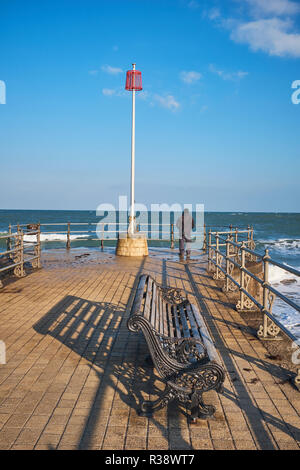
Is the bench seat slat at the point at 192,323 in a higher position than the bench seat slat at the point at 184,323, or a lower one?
higher

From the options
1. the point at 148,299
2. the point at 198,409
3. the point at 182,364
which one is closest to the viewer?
the point at 198,409

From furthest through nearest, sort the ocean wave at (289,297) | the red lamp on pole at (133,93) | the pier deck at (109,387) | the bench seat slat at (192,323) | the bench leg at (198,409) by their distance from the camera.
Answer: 1. the red lamp on pole at (133,93)
2. the ocean wave at (289,297)
3. the bench seat slat at (192,323)
4. the bench leg at (198,409)
5. the pier deck at (109,387)

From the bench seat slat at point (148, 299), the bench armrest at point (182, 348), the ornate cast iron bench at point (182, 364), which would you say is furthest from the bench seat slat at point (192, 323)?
the bench seat slat at point (148, 299)

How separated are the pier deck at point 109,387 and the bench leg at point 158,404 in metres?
0.06

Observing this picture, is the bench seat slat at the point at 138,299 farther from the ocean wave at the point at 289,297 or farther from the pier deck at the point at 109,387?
the ocean wave at the point at 289,297

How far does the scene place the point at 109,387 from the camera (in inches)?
148

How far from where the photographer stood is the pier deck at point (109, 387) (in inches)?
114

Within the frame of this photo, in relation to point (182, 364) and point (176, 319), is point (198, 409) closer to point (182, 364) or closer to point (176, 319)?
point (182, 364)

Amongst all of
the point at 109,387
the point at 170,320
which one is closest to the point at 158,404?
the point at 109,387

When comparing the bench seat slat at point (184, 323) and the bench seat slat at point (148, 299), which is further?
the bench seat slat at point (184, 323)

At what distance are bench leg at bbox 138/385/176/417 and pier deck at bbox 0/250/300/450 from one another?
6cm

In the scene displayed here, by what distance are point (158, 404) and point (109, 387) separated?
0.71 metres
